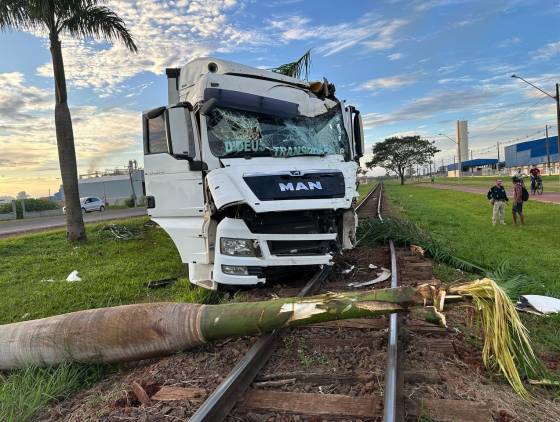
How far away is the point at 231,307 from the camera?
13.9ft

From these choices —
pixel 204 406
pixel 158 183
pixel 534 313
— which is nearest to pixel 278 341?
pixel 204 406

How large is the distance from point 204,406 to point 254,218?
10.0ft

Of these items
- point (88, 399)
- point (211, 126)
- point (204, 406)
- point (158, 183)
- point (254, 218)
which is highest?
point (211, 126)

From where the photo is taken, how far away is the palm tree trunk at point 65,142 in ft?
41.7

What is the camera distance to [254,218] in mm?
5809

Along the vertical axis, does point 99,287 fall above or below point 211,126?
below

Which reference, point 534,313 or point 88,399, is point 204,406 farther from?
point 534,313

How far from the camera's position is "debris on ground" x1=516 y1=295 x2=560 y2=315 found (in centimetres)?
529

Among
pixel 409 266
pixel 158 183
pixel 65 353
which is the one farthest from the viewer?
pixel 409 266

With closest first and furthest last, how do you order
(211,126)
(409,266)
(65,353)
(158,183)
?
(65,353)
(211,126)
(158,183)
(409,266)

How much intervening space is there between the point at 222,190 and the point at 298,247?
1.25 metres

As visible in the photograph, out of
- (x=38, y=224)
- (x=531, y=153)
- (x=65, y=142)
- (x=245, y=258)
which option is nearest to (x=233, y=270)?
(x=245, y=258)

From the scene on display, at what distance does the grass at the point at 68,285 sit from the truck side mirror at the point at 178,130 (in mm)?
2049

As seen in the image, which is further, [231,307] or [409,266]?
[409,266]
